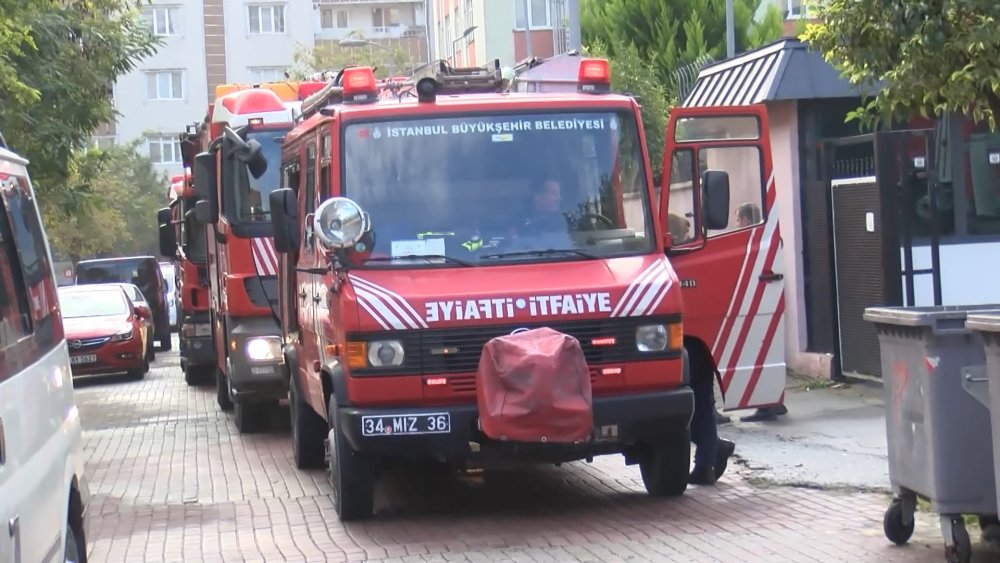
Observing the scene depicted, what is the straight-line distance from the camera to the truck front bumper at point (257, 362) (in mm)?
13977

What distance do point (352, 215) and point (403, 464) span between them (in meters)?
1.90

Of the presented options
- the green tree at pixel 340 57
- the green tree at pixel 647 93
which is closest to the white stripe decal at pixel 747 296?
the green tree at pixel 647 93

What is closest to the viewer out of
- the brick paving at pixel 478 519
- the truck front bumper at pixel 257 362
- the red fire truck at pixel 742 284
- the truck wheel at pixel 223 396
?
the brick paving at pixel 478 519

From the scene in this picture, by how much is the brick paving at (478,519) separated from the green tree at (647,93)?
1268 centimetres

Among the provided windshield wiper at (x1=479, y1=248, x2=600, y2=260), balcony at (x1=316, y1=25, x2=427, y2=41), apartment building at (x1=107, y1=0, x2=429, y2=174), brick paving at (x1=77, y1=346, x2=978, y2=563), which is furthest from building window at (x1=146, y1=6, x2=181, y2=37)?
windshield wiper at (x1=479, y1=248, x2=600, y2=260)

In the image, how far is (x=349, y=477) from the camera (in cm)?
905

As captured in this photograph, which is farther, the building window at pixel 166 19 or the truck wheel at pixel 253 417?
the building window at pixel 166 19

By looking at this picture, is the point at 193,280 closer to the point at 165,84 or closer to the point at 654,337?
the point at 654,337

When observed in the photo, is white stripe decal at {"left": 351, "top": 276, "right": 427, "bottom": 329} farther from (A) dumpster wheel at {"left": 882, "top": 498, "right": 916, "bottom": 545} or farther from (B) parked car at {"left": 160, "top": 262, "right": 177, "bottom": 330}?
(B) parked car at {"left": 160, "top": 262, "right": 177, "bottom": 330}

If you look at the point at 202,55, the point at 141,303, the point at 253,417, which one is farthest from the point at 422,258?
the point at 202,55

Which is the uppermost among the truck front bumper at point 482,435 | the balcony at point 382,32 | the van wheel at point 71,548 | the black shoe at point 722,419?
the balcony at point 382,32

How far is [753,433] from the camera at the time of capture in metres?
12.4

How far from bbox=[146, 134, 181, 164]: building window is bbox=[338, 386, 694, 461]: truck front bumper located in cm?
Result: 6256

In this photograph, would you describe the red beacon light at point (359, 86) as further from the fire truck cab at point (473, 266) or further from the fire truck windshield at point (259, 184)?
the fire truck windshield at point (259, 184)
